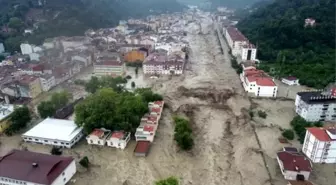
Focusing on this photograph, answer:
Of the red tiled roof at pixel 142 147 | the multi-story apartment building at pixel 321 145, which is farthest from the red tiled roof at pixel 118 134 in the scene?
the multi-story apartment building at pixel 321 145

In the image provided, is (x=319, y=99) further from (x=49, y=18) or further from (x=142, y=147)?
(x=49, y=18)

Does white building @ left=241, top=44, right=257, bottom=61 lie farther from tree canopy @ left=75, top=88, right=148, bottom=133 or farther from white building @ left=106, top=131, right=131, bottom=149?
white building @ left=106, top=131, right=131, bottom=149

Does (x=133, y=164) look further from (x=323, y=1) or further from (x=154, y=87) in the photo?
(x=323, y=1)

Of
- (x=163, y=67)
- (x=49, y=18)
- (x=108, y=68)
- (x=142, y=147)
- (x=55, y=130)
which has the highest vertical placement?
(x=49, y=18)

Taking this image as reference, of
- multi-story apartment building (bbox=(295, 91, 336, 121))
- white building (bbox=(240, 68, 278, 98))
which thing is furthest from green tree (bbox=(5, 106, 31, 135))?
multi-story apartment building (bbox=(295, 91, 336, 121))

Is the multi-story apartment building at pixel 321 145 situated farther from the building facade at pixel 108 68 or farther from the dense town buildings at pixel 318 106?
the building facade at pixel 108 68

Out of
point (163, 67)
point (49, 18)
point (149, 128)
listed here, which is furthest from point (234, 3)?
point (149, 128)
